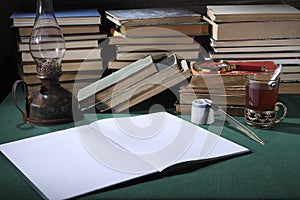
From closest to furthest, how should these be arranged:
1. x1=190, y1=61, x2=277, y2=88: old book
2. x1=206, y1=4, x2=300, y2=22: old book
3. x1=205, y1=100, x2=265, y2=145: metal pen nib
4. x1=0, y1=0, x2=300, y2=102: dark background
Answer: x1=205, y1=100, x2=265, y2=145: metal pen nib
x1=190, y1=61, x2=277, y2=88: old book
x1=206, y1=4, x2=300, y2=22: old book
x1=0, y1=0, x2=300, y2=102: dark background

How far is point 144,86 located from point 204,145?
0.89 ft

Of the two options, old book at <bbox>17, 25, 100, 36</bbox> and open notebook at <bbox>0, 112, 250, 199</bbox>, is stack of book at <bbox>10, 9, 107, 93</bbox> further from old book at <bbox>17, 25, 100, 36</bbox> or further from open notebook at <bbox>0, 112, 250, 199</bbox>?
open notebook at <bbox>0, 112, 250, 199</bbox>

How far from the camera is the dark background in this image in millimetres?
1446

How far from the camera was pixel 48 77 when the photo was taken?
1.10 meters

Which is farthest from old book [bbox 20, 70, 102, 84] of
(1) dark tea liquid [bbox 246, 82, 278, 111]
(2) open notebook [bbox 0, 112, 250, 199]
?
(1) dark tea liquid [bbox 246, 82, 278, 111]

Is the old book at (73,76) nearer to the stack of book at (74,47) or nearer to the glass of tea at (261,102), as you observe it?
the stack of book at (74,47)

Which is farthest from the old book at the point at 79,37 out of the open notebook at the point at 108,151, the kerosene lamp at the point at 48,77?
the open notebook at the point at 108,151

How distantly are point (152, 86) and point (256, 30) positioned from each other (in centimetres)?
33

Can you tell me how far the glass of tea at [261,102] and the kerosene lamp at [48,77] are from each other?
40cm

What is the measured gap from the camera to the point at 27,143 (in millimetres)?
980

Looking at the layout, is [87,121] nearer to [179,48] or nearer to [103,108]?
[103,108]

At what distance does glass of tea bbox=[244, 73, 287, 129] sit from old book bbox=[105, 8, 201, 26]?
0.95 ft

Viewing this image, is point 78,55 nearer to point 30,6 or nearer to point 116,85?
point 116,85

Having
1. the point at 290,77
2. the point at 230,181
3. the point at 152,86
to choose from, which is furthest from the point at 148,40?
the point at 230,181
